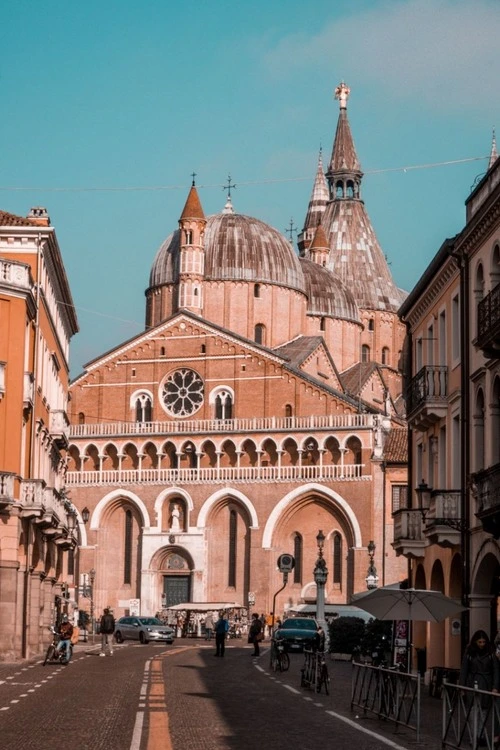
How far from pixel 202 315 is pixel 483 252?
5940 cm

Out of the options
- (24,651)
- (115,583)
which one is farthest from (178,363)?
(24,651)

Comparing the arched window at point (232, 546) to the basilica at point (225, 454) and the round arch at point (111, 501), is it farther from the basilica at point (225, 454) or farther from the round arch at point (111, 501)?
the round arch at point (111, 501)

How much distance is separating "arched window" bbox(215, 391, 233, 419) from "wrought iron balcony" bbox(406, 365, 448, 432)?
47.2 metres

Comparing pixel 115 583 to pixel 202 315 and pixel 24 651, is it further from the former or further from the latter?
pixel 24 651

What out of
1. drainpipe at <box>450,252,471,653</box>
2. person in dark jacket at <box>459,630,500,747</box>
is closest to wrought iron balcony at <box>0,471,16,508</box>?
drainpipe at <box>450,252,471,653</box>

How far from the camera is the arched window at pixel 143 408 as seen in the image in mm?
85250

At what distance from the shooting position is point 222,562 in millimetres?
81938

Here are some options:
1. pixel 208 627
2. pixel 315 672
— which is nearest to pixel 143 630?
pixel 208 627

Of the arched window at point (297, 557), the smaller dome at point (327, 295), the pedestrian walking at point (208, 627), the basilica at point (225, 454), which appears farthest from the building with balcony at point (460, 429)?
the smaller dome at point (327, 295)

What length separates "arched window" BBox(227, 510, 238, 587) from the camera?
268ft

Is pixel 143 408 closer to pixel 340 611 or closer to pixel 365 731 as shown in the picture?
pixel 340 611

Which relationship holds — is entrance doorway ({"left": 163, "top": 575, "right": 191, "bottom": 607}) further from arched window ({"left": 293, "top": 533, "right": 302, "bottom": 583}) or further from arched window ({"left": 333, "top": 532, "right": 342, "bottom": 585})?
arched window ({"left": 333, "top": 532, "right": 342, "bottom": 585})

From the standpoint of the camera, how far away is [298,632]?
5256 centimetres

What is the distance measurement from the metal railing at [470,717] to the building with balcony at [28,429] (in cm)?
2180
